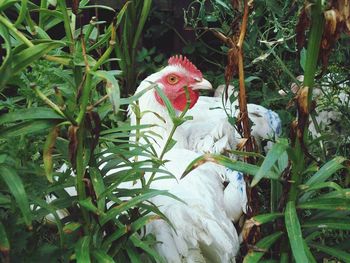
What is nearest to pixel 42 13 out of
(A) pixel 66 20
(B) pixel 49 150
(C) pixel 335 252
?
(A) pixel 66 20

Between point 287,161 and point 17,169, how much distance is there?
30.7 inches

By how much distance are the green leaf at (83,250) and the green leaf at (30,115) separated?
14.2 inches

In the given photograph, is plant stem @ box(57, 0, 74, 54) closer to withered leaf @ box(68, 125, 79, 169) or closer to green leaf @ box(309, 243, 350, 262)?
withered leaf @ box(68, 125, 79, 169)

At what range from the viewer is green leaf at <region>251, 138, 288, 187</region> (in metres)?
1.70

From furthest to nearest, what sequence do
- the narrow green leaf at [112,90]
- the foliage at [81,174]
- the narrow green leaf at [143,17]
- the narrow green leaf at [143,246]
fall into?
the narrow green leaf at [143,17], the narrow green leaf at [143,246], the foliage at [81,174], the narrow green leaf at [112,90]

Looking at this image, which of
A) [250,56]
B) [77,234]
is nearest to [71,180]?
[77,234]

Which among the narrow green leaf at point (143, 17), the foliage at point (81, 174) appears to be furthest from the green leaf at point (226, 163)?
the narrow green leaf at point (143, 17)

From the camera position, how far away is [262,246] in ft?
6.29

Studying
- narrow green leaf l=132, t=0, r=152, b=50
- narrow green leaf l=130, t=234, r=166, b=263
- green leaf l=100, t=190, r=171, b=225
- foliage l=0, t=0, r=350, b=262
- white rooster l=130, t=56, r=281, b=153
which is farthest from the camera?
narrow green leaf l=132, t=0, r=152, b=50

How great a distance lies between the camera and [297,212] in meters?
1.96

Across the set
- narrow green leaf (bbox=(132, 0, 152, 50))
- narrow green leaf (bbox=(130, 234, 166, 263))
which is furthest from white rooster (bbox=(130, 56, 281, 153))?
narrow green leaf (bbox=(130, 234, 166, 263))

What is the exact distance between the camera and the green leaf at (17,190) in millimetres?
1607

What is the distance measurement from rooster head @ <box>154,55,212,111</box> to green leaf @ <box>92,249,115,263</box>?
4.31 ft

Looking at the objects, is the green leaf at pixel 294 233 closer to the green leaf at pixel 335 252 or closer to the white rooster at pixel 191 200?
the green leaf at pixel 335 252
